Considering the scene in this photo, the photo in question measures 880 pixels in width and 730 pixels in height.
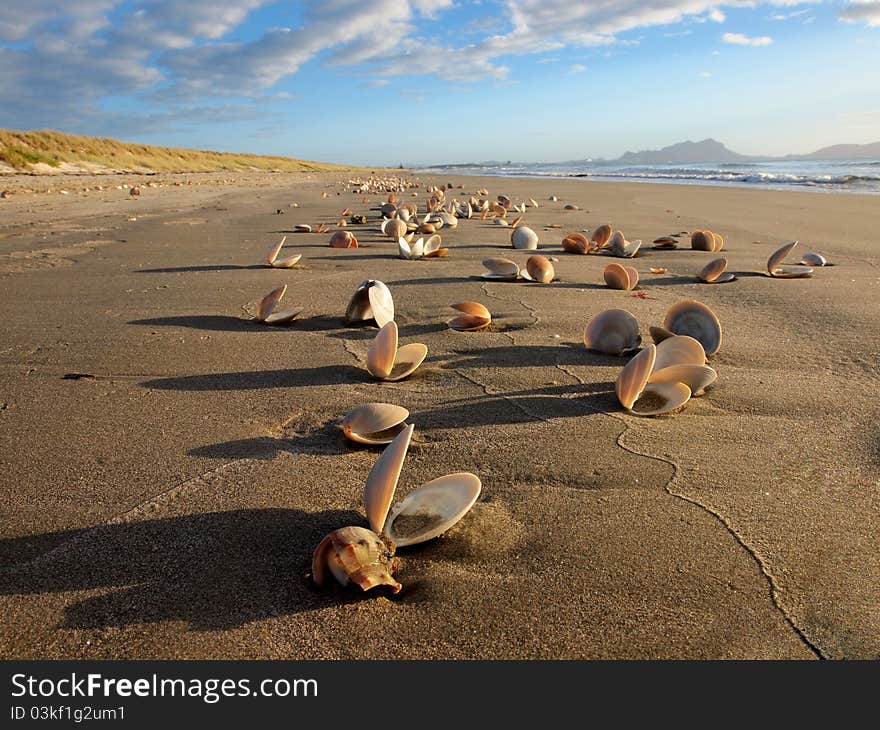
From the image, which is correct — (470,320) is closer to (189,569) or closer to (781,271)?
(189,569)

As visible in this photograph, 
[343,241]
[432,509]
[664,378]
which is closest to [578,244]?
[343,241]

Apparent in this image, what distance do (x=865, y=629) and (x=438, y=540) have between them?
2.66ft

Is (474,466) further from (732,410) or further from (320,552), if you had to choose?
(732,410)

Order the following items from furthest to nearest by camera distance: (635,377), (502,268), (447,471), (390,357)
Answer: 1. (502,268)
2. (390,357)
3. (635,377)
4. (447,471)

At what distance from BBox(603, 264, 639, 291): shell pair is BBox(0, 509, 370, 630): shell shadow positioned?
274 cm

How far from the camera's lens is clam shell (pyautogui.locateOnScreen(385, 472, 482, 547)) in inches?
57.5

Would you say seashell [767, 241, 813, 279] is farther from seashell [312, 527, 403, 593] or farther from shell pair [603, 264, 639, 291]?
seashell [312, 527, 403, 593]

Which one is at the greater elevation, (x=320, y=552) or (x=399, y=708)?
(x=320, y=552)

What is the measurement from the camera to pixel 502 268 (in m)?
4.18

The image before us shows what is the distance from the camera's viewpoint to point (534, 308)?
3.48 m

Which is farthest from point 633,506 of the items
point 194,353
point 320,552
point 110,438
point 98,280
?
point 98,280

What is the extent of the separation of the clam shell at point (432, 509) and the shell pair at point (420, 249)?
3.62 meters

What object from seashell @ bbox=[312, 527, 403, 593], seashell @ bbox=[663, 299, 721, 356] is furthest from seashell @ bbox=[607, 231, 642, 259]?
seashell @ bbox=[312, 527, 403, 593]

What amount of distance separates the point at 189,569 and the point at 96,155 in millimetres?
28193
